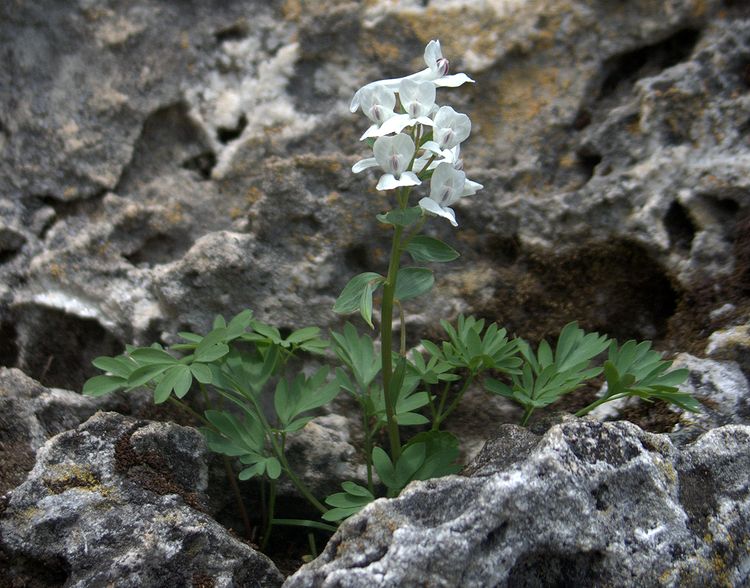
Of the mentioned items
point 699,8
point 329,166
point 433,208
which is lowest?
point 433,208

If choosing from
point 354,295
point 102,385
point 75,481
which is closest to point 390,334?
point 354,295

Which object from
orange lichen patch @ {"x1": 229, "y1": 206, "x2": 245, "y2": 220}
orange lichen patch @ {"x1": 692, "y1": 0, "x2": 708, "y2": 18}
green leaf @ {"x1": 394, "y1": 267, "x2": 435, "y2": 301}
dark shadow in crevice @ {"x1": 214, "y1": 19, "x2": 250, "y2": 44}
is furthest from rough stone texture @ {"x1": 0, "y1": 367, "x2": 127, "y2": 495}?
orange lichen patch @ {"x1": 692, "y1": 0, "x2": 708, "y2": 18}

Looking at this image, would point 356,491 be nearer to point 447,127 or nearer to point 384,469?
point 384,469

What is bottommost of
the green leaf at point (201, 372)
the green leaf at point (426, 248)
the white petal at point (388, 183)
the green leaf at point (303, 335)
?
the green leaf at point (201, 372)

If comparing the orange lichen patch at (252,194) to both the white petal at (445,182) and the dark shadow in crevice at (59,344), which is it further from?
the white petal at (445,182)

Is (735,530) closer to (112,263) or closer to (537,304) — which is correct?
(537,304)

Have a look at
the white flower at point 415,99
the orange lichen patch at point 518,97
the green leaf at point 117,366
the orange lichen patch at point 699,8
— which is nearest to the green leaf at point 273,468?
the green leaf at point 117,366
